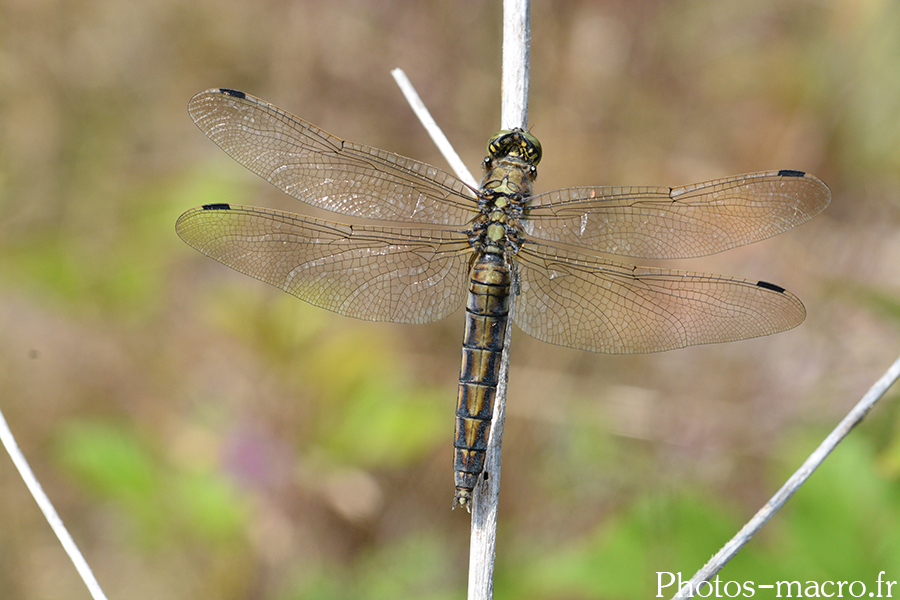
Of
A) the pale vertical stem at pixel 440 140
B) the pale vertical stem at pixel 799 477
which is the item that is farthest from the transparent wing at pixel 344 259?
the pale vertical stem at pixel 799 477

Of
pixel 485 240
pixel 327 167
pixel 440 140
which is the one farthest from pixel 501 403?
pixel 327 167

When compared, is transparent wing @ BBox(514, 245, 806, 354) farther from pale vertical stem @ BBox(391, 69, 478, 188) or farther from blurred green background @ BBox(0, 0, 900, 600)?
blurred green background @ BBox(0, 0, 900, 600)

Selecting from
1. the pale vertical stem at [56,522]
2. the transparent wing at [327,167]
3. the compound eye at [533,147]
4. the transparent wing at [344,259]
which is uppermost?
the compound eye at [533,147]

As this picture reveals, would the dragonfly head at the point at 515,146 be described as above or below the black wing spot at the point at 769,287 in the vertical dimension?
above

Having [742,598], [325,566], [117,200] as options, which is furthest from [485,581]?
[117,200]

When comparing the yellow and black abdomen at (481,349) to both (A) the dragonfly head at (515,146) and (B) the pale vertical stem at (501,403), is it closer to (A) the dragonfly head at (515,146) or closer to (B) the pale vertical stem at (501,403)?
(B) the pale vertical stem at (501,403)

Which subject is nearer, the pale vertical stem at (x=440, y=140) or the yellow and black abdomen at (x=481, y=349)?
the yellow and black abdomen at (x=481, y=349)

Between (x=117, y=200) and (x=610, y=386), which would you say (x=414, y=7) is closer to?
(x=117, y=200)
